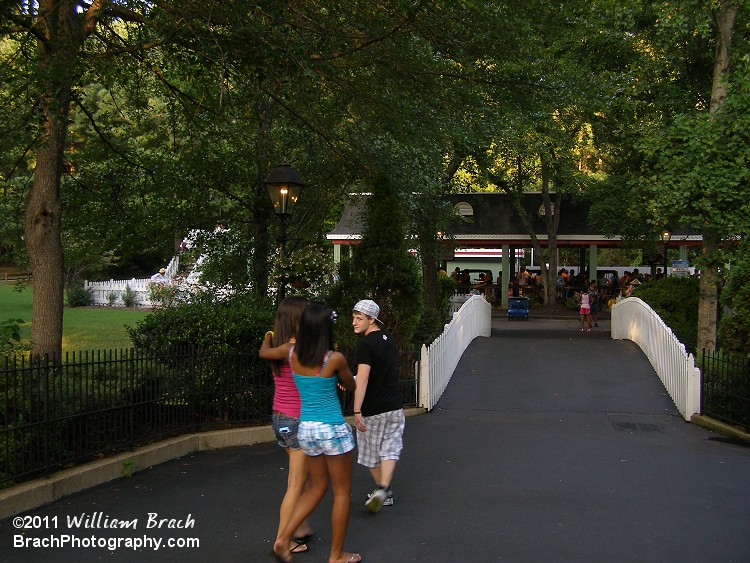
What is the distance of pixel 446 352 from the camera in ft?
46.7

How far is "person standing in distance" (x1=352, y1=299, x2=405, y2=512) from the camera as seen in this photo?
Result: 643 cm

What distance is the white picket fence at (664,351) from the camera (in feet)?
38.8

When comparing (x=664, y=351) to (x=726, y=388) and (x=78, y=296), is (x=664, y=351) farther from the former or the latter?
(x=78, y=296)

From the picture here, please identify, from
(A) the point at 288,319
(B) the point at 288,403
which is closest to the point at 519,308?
(B) the point at 288,403

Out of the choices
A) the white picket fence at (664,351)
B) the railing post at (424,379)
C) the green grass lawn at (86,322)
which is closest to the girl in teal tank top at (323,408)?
the railing post at (424,379)

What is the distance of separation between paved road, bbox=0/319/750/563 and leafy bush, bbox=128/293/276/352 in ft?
4.69

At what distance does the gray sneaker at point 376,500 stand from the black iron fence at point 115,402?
9.55 ft

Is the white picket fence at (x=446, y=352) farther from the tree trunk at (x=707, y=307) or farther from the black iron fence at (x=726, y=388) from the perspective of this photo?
the tree trunk at (x=707, y=307)

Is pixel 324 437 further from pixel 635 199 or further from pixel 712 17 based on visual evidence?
pixel 635 199

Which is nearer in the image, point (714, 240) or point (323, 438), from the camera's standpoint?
point (323, 438)

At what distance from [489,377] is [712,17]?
857cm

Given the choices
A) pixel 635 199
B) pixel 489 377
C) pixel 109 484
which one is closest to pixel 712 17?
pixel 635 199

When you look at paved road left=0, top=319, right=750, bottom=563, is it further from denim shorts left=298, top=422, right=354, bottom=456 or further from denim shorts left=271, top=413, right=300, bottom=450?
denim shorts left=298, top=422, right=354, bottom=456

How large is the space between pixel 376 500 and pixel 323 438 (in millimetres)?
1700
